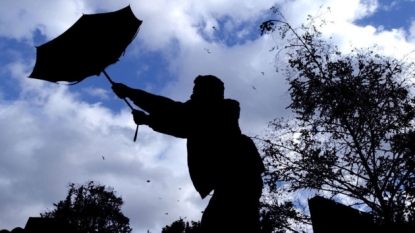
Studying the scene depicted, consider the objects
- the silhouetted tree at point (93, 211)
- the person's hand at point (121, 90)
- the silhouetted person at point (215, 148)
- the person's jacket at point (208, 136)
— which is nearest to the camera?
the silhouetted person at point (215, 148)

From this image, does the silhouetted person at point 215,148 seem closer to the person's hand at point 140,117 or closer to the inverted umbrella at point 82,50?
the person's hand at point 140,117

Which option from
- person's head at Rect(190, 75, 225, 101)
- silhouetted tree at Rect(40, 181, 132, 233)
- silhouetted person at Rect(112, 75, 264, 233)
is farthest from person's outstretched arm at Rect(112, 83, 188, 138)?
silhouetted tree at Rect(40, 181, 132, 233)

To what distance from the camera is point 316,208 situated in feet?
8.48

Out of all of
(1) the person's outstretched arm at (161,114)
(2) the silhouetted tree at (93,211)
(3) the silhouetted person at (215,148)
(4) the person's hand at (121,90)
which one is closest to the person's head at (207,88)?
(3) the silhouetted person at (215,148)

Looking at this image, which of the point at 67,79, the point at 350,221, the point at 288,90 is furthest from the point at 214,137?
the point at 288,90

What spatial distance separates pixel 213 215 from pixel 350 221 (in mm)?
1023

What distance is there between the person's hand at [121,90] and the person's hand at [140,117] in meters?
0.20

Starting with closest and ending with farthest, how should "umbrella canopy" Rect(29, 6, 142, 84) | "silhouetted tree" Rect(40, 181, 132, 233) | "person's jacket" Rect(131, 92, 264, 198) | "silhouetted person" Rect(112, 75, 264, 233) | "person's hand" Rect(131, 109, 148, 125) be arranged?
"silhouetted person" Rect(112, 75, 264, 233) < "person's jacket" Rect(131, 92, 264, 198) < "person's hand" Rect(131, 109, 148, 125) < "umbrella canopy" Rect(29, 6, 142, 84) < "silhouetted tree" Rect(40, 181, 132, 233)

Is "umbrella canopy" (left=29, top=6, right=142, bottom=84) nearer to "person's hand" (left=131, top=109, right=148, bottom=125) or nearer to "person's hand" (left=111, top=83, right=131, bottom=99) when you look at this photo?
"person's hand" (left=111, top=83, right=131, bottom=99)

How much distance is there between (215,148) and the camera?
2.80 meters

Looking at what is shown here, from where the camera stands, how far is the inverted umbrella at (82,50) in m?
3.34

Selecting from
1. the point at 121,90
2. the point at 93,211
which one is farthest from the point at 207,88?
the point at 93,211

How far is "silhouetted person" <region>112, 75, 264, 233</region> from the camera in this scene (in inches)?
99.9

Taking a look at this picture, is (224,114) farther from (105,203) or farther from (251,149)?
(105,203)
